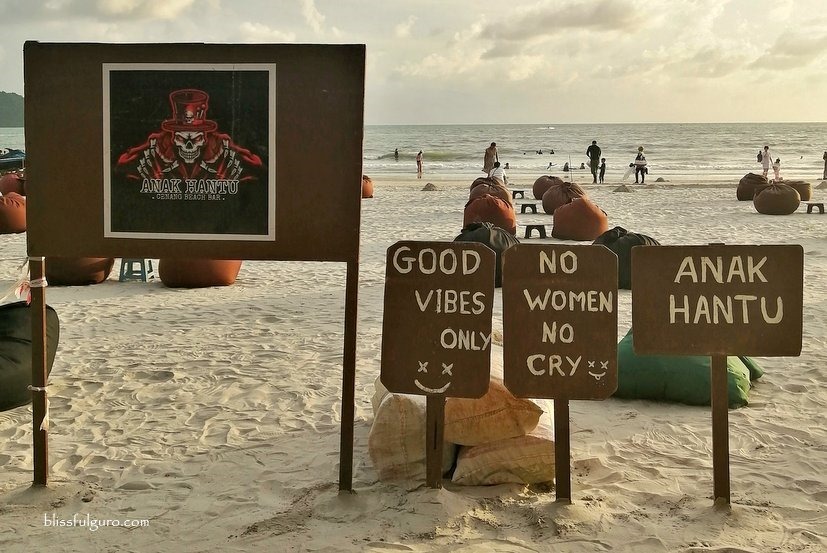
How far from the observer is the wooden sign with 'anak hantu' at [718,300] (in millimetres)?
3902

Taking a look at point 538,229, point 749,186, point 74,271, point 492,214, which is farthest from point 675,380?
point 749,186

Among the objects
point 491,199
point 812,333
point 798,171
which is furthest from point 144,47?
point 798,171

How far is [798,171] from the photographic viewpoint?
47594 mm

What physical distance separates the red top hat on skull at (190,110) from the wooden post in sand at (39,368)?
40.4 inches

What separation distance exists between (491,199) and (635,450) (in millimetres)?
9454

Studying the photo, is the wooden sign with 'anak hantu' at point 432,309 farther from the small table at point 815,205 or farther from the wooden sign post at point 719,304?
the small table at point 815,205

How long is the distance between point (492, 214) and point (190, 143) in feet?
32.7

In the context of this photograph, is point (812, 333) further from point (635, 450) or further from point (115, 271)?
point (115, 271)

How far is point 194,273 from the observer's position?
9.79 m

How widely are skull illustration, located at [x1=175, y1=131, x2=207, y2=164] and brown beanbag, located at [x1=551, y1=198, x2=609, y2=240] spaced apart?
10369mm

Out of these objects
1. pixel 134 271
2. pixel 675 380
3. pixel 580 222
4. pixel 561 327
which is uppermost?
pixel 580 222

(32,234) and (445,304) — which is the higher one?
(32,234)

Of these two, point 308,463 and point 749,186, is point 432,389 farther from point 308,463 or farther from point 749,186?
point 749,186

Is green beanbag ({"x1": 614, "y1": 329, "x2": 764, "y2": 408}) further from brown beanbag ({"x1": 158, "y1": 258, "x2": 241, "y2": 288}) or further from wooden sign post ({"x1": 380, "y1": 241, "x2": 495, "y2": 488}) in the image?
brown beanbag ({"x1": 158, "y1": 258, "x2": 241, "y2": 288})
